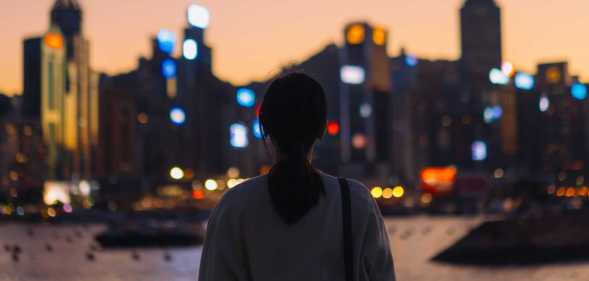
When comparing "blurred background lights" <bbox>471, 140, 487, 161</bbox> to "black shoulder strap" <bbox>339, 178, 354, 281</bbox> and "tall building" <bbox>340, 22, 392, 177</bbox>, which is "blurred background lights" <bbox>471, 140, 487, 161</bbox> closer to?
"tall building" <bbox>340, 22, 392, 177</bbox>

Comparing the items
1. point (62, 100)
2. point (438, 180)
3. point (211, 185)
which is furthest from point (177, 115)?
point (62, 100)

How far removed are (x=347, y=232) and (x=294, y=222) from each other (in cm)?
17

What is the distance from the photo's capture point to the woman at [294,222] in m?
3.73

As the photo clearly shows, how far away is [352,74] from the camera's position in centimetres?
18538

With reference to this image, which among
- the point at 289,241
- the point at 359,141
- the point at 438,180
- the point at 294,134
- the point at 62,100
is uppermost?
the point at 294,134

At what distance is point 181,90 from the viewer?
15375cm

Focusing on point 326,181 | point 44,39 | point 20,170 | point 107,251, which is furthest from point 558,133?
point 44,39

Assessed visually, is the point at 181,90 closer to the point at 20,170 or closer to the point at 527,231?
the point at 20,170

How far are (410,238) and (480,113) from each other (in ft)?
511

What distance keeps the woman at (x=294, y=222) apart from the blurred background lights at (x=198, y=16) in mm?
106393

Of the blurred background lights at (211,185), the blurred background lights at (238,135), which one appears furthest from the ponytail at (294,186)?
the blurred background lights at (211,185)

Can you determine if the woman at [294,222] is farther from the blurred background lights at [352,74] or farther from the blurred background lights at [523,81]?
the blurred background lights at [352,74]

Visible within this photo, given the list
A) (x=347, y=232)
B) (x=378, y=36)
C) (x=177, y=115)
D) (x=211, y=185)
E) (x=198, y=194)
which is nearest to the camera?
(x=347, y=232)

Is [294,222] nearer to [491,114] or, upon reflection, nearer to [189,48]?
[189,48]
